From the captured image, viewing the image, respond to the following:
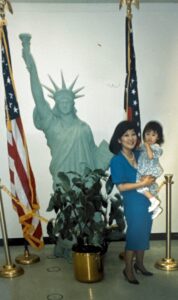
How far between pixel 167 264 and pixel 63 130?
1.74 metres

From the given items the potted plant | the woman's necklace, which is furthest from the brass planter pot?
the woman's necklace

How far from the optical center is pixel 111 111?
447cm

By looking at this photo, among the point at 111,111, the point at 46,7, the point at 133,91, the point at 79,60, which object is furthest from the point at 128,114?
the point at 46,7

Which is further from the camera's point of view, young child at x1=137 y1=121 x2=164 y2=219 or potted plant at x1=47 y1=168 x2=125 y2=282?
potted plant at x1=47 y1=168 x2=125 y2=282

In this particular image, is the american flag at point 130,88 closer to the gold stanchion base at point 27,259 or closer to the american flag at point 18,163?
the american flag at point 18,163

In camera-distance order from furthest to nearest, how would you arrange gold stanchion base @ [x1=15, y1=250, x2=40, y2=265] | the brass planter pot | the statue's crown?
1. the statue's crown
2. gold stanchion base @ [x1=15, y1=250, x2=40, y2=265]
3. the brass planter pot

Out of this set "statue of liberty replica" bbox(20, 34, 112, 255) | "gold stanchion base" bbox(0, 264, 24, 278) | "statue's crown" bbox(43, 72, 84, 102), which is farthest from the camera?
"statue's crown" bbox(43, 72, 84, 102)

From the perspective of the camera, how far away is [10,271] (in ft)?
11.7

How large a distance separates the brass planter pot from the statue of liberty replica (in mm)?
994

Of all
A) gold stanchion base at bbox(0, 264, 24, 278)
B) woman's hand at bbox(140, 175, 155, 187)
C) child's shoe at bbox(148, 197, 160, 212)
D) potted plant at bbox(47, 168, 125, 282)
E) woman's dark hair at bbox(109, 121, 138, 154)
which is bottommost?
gold stanchion base at bbox(0, 264, 24, 278)

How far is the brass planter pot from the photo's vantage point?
10.9 feet

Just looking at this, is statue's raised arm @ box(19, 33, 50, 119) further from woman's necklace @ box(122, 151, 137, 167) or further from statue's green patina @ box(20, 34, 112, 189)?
woman's necklace @ box(122, 151, 137, 167)

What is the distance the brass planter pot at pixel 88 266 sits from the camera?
10.9 ft

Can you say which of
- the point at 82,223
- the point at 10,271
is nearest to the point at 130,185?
the point at 82,223
